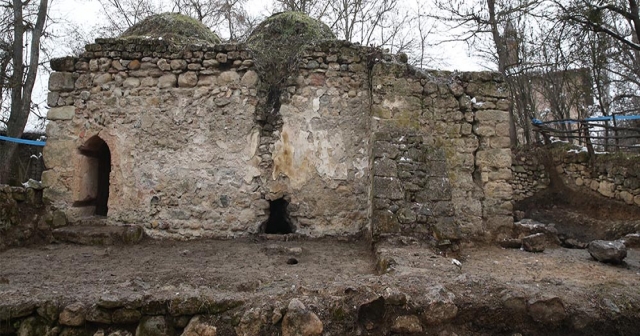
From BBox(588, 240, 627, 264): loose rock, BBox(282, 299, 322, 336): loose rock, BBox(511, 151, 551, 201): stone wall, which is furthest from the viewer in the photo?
BBox(511, 151, 551, 201): stone wall

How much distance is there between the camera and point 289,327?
2.52m

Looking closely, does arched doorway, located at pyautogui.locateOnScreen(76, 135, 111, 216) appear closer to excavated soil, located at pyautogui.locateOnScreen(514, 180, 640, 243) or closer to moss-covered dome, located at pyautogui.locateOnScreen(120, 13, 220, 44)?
moss-covered dome, located at pyautogui.locateOnScreen(120, 13, 220, 44)

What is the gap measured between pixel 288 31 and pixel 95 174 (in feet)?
11.4

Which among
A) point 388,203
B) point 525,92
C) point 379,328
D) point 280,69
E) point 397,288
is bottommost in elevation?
point 379,328

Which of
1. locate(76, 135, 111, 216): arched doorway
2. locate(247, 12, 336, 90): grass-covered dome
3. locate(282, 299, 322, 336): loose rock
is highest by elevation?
locate(247, 12, 336, 90): grass-covered dome

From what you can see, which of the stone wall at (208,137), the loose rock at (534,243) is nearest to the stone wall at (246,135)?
the stone wall at (208,137)

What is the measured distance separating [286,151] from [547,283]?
3318 millimetres

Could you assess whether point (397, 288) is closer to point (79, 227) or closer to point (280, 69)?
point (280, 69)

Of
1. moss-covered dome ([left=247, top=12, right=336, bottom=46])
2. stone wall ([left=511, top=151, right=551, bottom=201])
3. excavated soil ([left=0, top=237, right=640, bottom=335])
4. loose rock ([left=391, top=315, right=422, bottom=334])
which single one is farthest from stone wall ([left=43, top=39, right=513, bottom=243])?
stone wall ([left=511, top=151, right=551, bottom=201])

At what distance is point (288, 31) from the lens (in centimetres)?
612

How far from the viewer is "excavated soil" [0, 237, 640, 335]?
2.66 m

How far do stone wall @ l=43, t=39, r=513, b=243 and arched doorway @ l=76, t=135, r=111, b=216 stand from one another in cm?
3

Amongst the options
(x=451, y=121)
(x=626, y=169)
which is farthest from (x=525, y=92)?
(x=451, y=121)

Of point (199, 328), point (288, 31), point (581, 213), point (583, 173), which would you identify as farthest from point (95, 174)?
point (583, 173)
